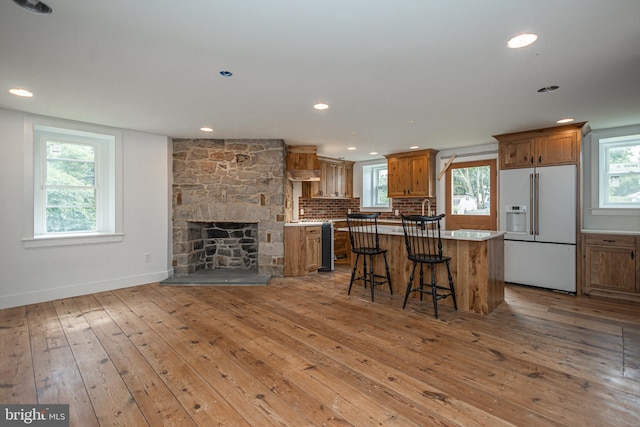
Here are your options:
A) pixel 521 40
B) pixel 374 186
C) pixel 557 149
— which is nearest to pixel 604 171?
pixel 557 149

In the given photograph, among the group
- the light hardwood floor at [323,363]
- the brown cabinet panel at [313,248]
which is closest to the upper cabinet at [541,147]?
the light hardwood floor at [323,363]

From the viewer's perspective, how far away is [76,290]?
4.10 meters

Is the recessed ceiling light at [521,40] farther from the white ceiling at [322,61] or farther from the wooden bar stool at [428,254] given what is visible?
the wooden bar stool at [428,254]

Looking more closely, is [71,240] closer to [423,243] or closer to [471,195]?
[423,243]

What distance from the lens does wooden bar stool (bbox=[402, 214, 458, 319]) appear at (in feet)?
10.9

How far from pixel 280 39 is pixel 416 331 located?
2.71 metres

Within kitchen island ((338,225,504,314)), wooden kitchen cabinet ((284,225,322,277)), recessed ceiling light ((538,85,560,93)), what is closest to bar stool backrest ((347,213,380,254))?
kitchen island ((338,225,504,314))

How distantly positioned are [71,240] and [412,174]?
5690 mm

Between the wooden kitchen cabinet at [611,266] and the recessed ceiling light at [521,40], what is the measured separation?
3326 millimetres

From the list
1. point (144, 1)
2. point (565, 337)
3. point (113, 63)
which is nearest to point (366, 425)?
point (565, 337)

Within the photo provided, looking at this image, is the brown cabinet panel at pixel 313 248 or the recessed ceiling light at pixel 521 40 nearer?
the recessed ceiling light at pixel 521 40

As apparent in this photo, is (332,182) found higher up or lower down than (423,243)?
higher up

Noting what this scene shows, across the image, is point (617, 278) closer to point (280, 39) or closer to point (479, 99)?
point (479, 99)

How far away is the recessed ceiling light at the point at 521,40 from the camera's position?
201 cm
